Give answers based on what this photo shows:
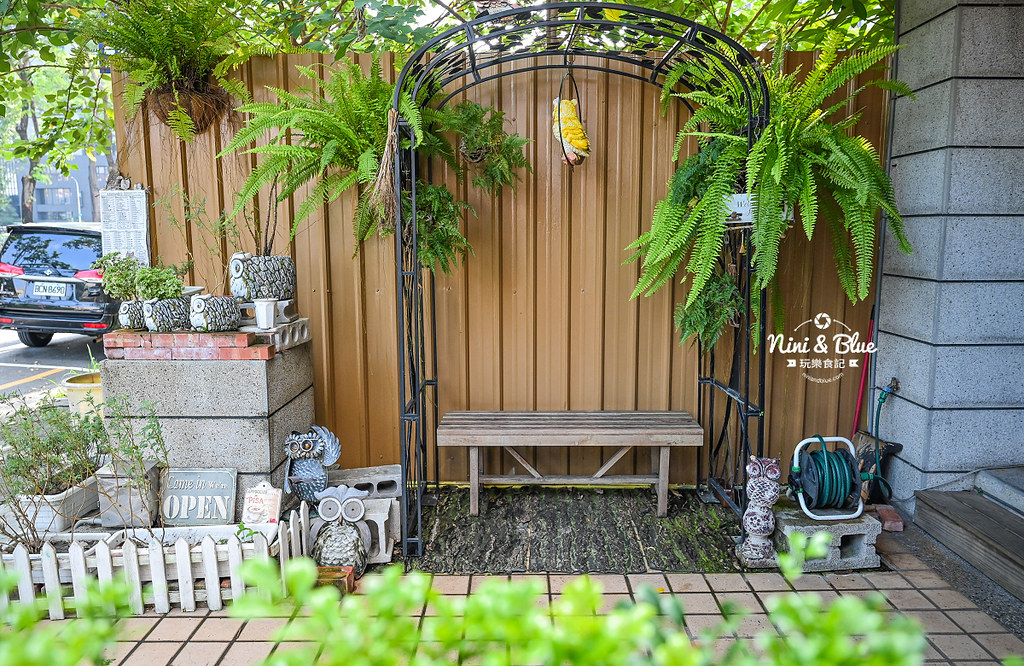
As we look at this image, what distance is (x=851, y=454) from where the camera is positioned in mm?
3477

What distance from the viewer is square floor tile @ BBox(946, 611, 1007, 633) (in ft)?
9.05

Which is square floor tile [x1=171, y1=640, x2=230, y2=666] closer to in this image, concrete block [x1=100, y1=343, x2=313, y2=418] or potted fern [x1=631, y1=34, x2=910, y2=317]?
concrete block [x1=100, y1=343, x2=313, y2=418]

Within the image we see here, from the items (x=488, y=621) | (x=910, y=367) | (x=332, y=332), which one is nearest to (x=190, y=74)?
(x=332, y=332)

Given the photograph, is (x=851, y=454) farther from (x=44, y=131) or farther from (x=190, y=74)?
(x=44, y=131)

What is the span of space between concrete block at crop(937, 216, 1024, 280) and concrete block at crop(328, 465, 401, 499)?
320 centimetres

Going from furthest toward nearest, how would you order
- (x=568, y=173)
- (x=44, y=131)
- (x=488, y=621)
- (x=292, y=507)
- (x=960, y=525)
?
(x=44, y=131) < (x=568, y=173) < (x=292, y=507) < (x=960, y=525) < (x=488, y=621)

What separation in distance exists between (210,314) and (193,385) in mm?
388

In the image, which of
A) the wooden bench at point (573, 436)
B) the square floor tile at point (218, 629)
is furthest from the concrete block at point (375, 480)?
the square floor tile at point (218, 629)

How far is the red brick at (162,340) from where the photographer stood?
3434 millimetres

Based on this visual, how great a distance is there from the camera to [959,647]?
8.64 feet

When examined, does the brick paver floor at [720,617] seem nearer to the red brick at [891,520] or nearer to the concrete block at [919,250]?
the red brick at [891,520]

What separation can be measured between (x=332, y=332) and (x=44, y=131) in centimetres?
314

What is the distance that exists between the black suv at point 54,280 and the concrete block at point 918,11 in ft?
25.0

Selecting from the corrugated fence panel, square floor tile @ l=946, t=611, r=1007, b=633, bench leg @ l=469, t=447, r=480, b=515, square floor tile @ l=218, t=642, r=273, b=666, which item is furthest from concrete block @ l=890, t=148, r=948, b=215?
square floor tile @ l=218, t=642, r=273, b=666
